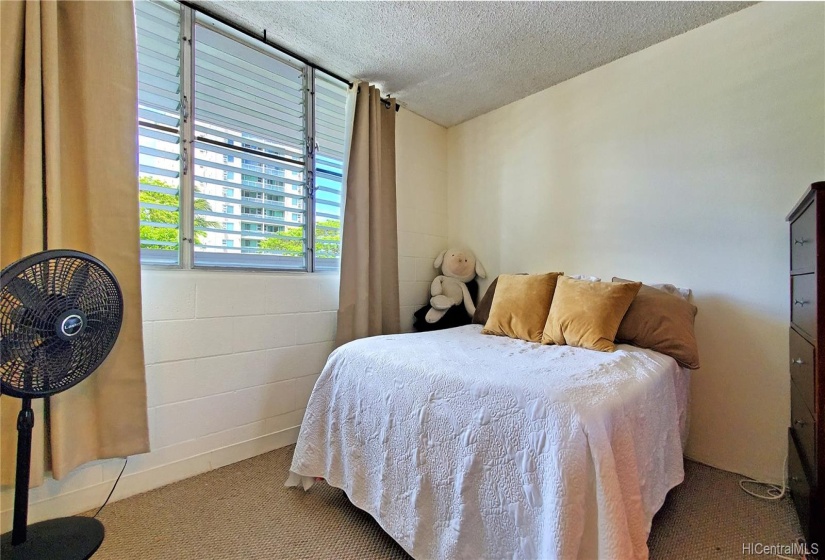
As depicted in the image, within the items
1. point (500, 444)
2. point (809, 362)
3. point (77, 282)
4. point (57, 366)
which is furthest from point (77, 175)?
point (809, 362)

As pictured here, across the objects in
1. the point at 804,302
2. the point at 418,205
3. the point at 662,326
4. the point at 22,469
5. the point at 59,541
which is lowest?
the point at 59,541

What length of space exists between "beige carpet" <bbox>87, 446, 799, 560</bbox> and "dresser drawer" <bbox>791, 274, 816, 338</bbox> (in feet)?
2.62

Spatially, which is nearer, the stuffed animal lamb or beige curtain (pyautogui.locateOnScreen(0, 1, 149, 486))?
beige curtain (pyautogui.locateOnScreen(0, 1, 149, 486))

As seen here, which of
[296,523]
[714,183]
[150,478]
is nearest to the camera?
[296,523]

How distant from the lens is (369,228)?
2.43m

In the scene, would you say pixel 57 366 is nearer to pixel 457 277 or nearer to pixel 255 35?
pixel 255 35

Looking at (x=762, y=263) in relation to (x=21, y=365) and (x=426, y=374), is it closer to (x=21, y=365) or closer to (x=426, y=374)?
(x=426, y=374)

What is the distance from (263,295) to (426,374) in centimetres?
122

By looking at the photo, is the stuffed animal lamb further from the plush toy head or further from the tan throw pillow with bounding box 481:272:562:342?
the tan throw pillow with bounding box 481:272:562:342

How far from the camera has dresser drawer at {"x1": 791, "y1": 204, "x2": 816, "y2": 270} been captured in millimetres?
1186

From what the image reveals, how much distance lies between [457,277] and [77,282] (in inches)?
89.0

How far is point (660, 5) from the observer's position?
174 cm

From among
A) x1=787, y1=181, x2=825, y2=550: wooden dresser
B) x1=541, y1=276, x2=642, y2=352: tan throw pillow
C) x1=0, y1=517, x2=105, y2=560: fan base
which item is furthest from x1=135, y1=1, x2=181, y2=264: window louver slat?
x1=787, y1=181, x2=825, y2=550: wooden dresser

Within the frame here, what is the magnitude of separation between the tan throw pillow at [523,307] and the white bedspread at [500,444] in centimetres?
26
